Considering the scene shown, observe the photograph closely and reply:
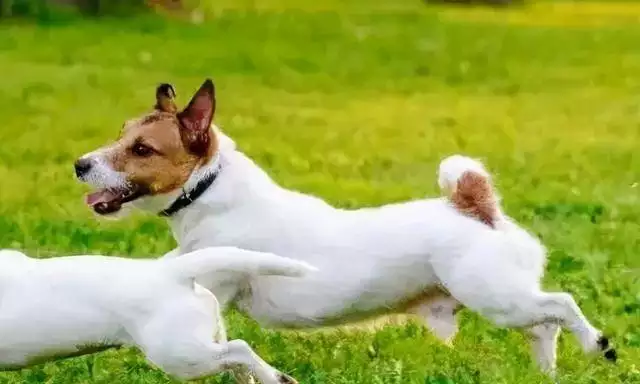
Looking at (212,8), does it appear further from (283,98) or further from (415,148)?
(415,148)

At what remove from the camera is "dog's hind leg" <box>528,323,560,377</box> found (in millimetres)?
5988

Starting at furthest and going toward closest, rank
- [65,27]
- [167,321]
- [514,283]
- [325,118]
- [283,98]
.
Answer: [65,27], [283,98], [325,118], [514,283], [167,321]

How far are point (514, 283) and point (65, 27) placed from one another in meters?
17.6

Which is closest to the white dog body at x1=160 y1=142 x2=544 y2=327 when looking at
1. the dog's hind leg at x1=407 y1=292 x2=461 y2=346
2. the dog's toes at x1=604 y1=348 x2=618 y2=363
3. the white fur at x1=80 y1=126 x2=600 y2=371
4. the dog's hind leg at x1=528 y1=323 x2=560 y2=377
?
the white fur at x1=80 y1=126 x2=600 y2=371

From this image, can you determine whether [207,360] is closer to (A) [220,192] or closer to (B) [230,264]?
(B) [230,264]

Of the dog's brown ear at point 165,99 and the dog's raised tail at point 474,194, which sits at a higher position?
the dog's brown ear at point 165,99

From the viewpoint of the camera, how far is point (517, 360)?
6211 millimetres

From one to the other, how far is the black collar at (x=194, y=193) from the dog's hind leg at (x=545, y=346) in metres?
1.45

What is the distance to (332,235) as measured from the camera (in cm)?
575

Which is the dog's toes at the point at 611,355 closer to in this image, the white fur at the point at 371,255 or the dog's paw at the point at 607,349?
the dog's paw at the point at 607,349

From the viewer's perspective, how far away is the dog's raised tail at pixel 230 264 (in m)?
5.12

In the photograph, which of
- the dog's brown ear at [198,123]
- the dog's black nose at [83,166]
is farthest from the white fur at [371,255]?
the dog's black nose at [83,166]

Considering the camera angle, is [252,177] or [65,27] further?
[65,27]

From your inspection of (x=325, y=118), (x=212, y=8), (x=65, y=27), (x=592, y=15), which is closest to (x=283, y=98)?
(x=325, y=118)
